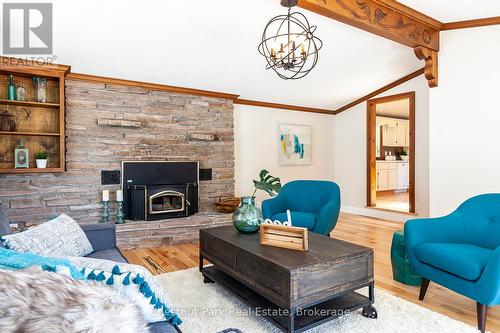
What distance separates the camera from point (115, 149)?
421 cm

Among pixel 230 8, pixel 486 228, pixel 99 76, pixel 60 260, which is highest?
pixel 230 8

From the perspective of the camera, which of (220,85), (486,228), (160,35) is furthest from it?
(220,85)

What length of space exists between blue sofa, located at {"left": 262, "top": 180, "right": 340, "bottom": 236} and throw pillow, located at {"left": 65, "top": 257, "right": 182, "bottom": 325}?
2.48 metres

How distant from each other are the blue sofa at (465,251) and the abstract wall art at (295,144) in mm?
3639

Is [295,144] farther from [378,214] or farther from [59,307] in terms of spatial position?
[59,307]

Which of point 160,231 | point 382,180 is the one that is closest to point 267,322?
point 160,231

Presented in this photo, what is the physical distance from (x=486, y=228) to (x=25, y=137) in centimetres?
492

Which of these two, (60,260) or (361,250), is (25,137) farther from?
(361,250)

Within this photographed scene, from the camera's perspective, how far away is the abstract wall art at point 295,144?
6.03 metres

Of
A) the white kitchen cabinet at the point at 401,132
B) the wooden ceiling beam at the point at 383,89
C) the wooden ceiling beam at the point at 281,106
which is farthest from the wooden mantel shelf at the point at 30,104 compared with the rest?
the white kitchen cabinet at the point at 401,132


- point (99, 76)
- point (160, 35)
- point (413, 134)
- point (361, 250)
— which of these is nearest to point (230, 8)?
point (160, 35)

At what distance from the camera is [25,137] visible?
376 cm

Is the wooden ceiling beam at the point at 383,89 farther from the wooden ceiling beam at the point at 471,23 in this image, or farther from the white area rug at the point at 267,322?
the white area rug at the point at 267,322
